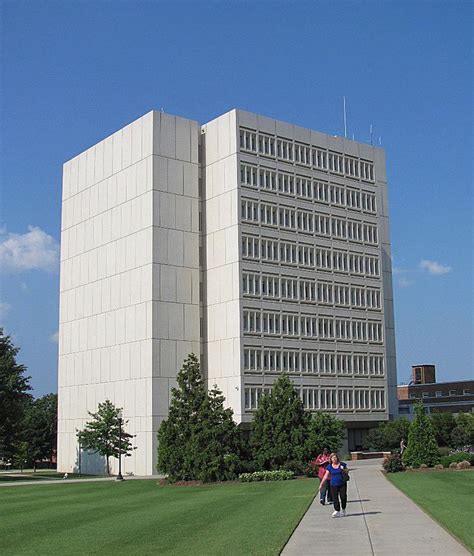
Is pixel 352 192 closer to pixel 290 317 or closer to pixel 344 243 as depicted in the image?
pixel 344 243

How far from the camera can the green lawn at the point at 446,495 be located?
20812 millimetres

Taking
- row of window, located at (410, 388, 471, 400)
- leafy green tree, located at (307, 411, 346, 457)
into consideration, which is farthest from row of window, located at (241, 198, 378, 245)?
row of window, located at (410, 388, 471, 400)

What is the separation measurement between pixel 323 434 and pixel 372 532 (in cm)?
3459

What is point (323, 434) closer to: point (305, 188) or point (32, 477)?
point (32, 477)

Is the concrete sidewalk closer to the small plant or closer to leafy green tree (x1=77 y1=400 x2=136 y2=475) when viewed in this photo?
the small plant

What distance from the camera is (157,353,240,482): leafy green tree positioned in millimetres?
49906

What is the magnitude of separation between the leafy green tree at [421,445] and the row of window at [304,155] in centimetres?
3958

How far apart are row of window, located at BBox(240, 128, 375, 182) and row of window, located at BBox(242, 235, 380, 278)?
896 centimetres

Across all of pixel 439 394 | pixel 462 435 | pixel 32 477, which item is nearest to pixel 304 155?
pixel 462 435

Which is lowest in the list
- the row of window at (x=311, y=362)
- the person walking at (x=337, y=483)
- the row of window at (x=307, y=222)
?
the person walking at (x=337, y=483)

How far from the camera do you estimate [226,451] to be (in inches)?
2026

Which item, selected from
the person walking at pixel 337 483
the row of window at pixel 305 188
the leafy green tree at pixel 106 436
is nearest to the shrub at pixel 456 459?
the person walking at pixel 337 483

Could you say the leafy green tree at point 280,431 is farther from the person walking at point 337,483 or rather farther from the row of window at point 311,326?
the person walking at point 337,483

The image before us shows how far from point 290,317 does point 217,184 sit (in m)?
15.2
